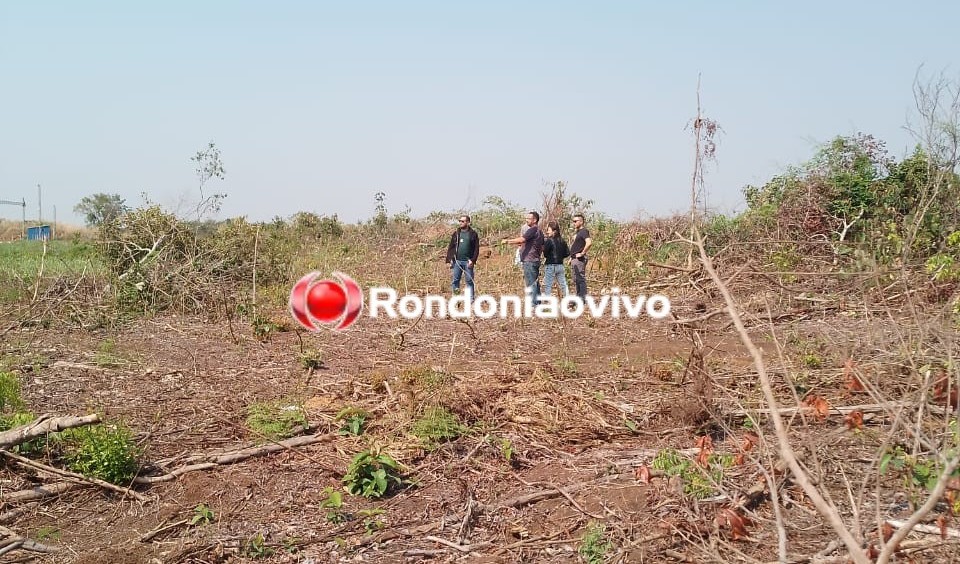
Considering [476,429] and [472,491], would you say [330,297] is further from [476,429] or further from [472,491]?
[472,491]

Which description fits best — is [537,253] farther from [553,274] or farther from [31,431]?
[31,431]

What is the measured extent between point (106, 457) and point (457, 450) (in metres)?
2.11

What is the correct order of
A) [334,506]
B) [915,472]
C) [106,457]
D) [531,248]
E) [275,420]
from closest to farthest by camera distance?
[915,472], [334,506], [106,457], [275,420], [531,248]

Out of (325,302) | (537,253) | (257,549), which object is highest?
(537,253)

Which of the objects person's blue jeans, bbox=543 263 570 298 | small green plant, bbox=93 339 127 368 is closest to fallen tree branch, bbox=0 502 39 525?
small green plant, bbox=93 339 127 368

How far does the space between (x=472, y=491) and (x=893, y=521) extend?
2.16 m

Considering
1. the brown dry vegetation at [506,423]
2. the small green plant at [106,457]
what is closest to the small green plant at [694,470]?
the brown dry vegetation at [506,423]

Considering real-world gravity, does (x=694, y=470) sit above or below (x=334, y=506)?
above

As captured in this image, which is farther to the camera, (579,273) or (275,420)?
(579,273)

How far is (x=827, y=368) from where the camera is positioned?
20.2ft

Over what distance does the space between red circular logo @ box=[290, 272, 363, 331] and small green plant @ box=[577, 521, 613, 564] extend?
5.77 metres

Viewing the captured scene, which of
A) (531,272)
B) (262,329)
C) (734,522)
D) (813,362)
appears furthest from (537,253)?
(734,522)

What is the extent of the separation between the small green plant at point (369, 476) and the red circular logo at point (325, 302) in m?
4.57

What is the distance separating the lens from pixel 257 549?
3625 mm
